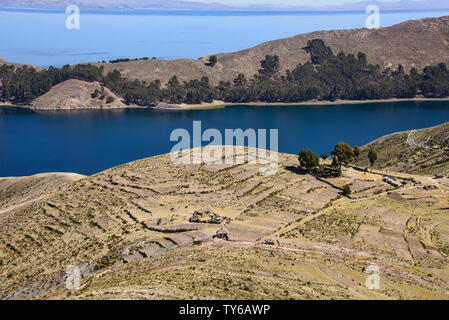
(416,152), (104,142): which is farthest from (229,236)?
(104,142)

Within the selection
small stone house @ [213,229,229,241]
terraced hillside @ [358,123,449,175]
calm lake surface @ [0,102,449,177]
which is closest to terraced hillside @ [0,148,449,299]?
small stone house @ [213,229,229,241]

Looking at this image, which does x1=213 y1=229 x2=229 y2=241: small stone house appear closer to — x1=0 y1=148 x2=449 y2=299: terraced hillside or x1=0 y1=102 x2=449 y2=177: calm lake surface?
x1=0 y1=148 x2=449 y2=299: terraced hillside

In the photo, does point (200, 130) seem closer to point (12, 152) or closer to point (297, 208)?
point (12, 152)

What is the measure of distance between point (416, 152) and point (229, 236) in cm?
7132

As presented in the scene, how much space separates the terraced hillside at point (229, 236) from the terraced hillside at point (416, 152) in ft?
49.3

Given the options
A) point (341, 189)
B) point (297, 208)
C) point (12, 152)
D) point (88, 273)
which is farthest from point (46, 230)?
point (12, 152)

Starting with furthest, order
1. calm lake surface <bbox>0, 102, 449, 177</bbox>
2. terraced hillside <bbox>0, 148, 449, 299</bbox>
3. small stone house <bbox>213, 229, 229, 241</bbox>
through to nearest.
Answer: calm lake surface <bbox>0, 102, 449, 177</bbox> → small stone house <bbox>213, 229, 229, 241</bbox> → terraced hillside <bbox>0, 148, 449, 299</bbox>

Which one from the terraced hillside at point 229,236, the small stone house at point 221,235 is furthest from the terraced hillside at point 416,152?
the small stone house at point 221,235

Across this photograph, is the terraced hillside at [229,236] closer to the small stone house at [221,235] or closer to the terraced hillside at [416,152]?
the small stone house at [221,235]

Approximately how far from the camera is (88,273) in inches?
2108

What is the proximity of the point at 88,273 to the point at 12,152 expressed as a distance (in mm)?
118268

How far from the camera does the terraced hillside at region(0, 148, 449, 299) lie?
147 feet

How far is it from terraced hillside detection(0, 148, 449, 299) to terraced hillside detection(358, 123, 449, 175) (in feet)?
49.3

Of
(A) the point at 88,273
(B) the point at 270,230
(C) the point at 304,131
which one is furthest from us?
(C) the point at 304,131
